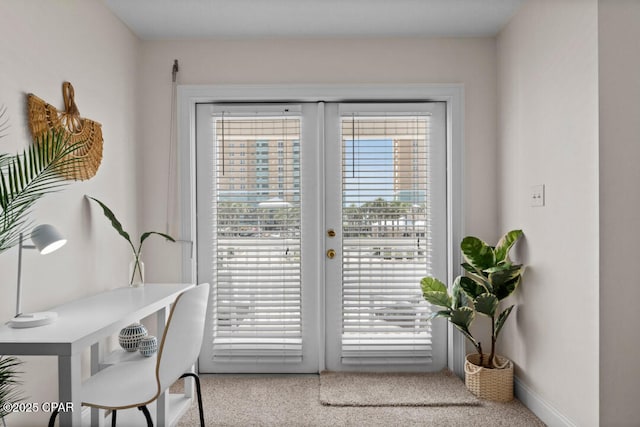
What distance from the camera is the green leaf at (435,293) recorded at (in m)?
2.83

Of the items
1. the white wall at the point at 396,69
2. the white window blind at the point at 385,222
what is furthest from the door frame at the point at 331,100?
the white window blind at the point at 385,222

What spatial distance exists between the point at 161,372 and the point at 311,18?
87.0 inches

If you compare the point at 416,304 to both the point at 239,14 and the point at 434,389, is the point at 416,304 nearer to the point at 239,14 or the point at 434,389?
the point at 434,389

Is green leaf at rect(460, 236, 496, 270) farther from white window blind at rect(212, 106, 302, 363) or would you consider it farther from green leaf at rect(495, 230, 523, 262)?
white window blind at rect(212, 106, 302, 363)

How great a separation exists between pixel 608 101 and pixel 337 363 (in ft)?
7.62

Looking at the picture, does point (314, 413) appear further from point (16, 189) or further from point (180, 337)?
point (16, 189)

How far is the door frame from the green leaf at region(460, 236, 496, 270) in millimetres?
351

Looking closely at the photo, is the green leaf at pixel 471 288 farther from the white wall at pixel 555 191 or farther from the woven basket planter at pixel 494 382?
the woven basket planter at pixel 494 382

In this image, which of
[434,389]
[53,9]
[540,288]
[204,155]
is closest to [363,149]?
[204,155]

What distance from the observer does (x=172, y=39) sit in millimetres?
3105

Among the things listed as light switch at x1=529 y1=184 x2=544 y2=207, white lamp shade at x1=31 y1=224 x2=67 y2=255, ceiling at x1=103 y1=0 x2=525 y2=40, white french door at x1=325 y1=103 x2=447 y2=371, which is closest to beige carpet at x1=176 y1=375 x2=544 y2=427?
white french door at x1=325 y1=103 x2=447 y2=371

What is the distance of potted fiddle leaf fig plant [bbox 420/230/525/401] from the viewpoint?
265 cm

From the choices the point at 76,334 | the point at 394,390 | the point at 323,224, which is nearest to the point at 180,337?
the point at 76,334

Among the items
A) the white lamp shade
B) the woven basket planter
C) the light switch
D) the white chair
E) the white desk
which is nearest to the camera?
the white desk
